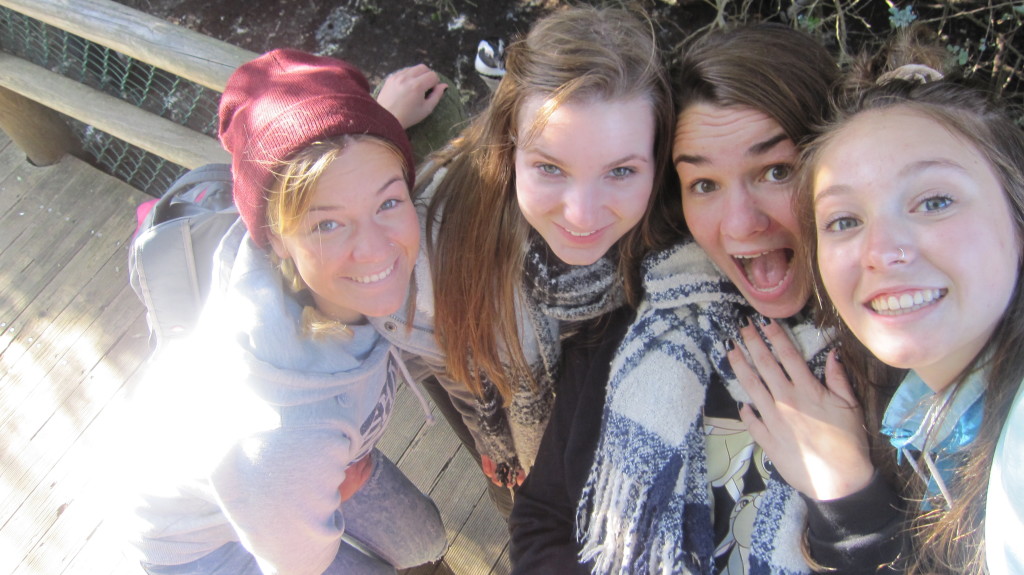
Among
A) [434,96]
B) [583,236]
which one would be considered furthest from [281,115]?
[583,236]

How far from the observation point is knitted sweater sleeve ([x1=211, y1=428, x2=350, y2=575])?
4.84 ft

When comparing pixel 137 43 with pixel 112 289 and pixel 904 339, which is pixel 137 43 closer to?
pixel 112 289

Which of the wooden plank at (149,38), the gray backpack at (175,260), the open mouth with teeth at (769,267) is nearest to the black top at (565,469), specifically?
the open mouth with teeth at (769,267)

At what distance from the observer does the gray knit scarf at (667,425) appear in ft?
5.44

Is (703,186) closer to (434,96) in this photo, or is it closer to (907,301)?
(907,301)

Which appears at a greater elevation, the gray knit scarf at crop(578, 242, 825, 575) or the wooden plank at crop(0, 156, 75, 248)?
the gray knit scarf at crop(578, 242, 825, 575)

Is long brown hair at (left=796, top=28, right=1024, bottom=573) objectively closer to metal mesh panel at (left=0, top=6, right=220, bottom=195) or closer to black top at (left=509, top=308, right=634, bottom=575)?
black top at (left=509, top=308, right=634, bottom=575)

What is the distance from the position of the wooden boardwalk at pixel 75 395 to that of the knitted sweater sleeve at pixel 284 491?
61 cm

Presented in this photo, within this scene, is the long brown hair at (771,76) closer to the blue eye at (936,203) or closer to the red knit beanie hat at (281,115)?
the blue eye at (936,203)

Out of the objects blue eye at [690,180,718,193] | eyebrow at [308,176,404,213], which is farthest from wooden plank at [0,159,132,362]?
blue eye at [690,180,718,193]

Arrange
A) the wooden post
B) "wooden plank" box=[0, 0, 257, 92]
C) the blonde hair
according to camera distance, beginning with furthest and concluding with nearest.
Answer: the wooden post < "wooden plank" box=[0, 0, 257, 92] < the blonde hair

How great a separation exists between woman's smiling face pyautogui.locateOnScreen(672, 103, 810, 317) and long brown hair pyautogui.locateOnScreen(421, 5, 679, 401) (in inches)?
3.8

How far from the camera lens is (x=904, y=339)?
3.89 ft

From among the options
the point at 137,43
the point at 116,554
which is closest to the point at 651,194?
the point at 137,43
